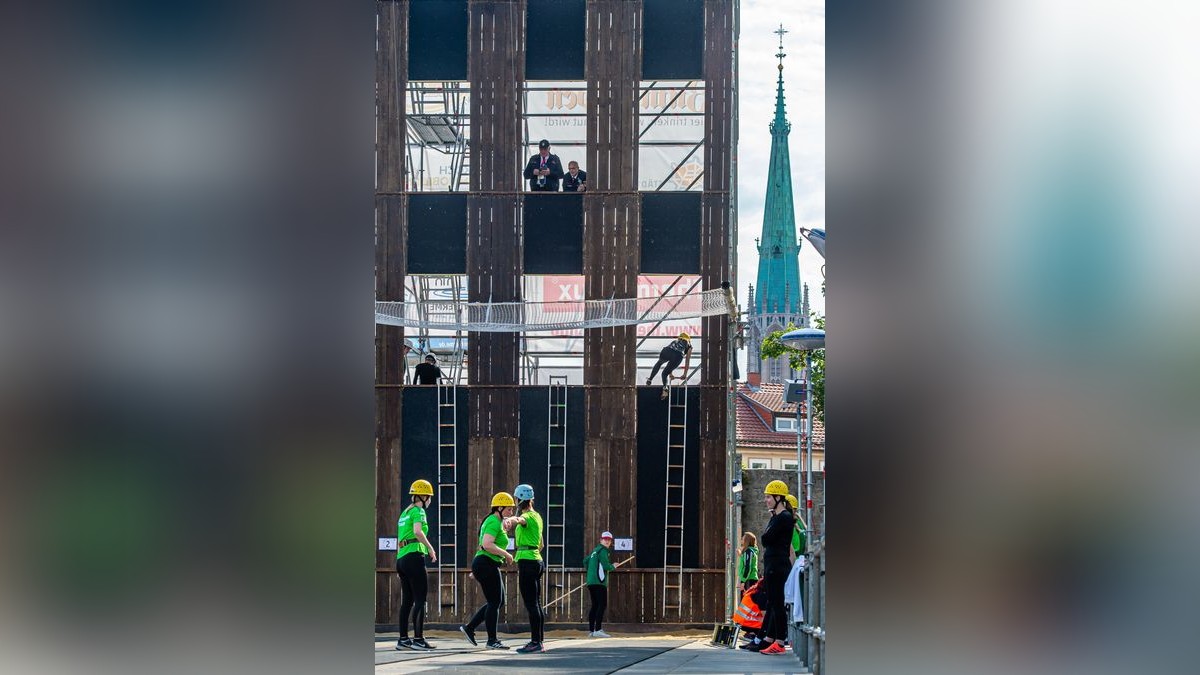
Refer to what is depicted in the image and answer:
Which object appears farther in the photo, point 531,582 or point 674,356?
point 674,356

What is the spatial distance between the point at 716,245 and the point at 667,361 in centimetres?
243

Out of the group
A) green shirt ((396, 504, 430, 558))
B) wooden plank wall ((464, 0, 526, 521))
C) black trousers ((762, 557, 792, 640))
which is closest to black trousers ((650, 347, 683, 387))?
wooden plank wall ((464, 0, 526, 521))

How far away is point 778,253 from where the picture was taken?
501 feet

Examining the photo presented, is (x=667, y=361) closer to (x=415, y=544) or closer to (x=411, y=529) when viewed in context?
(x=415, y=544)

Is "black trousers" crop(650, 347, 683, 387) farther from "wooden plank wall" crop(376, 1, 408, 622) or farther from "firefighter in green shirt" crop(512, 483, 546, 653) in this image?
"firefighter in green shirt" crop(512, 483, 546, 653)

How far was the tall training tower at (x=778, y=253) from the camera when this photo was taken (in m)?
151

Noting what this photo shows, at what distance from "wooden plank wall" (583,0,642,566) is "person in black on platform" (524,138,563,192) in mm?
656

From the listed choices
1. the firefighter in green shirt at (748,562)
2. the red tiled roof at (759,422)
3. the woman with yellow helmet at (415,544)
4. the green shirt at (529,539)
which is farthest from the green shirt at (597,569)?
the red tiled roof at (759,422)

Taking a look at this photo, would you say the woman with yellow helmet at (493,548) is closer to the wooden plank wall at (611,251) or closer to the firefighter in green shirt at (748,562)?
the firefighter in green shirt at (748,562)

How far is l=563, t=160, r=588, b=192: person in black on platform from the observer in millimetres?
27969

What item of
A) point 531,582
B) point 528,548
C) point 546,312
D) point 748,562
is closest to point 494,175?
point 546,312
